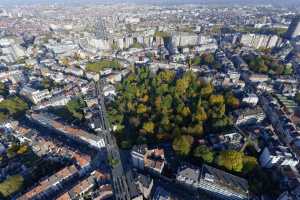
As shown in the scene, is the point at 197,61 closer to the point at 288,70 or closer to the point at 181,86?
the point at 181,86

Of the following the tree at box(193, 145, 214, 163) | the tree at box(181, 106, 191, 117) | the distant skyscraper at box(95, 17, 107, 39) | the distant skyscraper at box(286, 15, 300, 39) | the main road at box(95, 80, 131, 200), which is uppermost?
the distant skyscraper at box(286, 15, 300, 39)

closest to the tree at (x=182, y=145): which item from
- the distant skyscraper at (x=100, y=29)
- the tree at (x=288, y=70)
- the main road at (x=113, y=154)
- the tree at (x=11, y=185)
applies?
the main road at (x=113, y=154)

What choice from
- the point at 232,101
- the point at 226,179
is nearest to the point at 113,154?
the point at 226,179

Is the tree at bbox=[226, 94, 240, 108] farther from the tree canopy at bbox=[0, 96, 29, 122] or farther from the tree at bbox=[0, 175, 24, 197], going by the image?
the tree canopy at bbox=[0, 96, 29, 122]

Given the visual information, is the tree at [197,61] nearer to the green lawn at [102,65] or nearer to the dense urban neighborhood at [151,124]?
the dense urban neighborhood at [151,124]

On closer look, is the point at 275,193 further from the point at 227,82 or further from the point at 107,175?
the point at 227,82

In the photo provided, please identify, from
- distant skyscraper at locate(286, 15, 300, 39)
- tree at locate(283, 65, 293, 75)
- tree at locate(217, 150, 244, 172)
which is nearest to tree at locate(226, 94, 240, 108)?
tree at locate(217, 150, 244, 172)
